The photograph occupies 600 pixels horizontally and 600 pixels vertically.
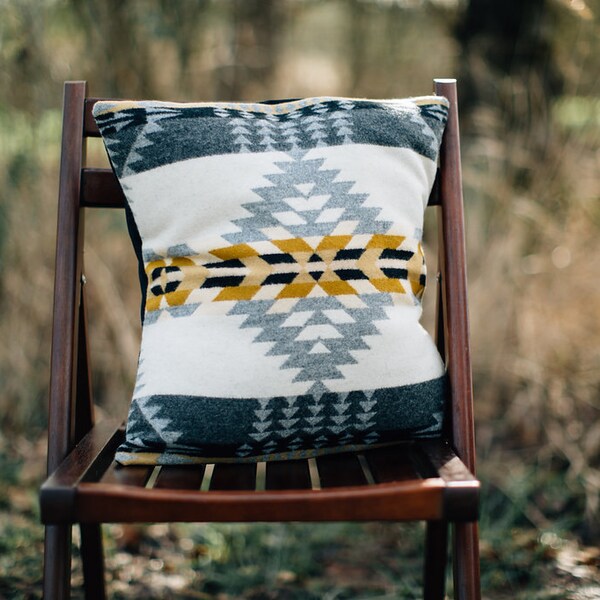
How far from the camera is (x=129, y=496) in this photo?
86 cm

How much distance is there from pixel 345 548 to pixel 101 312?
1019 mm

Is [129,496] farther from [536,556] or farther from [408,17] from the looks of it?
[408,17]

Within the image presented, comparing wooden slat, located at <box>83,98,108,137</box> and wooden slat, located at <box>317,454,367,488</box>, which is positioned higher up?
wooden slat, located at <box>83,98,108,137</box>

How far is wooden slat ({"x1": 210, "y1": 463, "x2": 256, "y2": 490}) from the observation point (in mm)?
979

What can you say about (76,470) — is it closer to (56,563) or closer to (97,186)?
(56,563)

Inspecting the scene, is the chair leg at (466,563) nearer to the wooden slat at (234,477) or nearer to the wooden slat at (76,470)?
the wooden slat at (234,477)

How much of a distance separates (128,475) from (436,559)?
23.7 inches

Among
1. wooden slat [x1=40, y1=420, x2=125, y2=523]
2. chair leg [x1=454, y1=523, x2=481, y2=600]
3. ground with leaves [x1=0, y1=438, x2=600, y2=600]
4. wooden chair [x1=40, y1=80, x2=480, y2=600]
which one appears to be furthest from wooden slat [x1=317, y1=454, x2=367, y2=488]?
ground with leaves [x1=0, y1=438, x2=600, y2=600]

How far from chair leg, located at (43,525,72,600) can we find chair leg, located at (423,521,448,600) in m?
0.63

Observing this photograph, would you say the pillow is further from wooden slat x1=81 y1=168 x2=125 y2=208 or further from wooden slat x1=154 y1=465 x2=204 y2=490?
wooden slat x1=81 y1=168 x2=125 y2=208

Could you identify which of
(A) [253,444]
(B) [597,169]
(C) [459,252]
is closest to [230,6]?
(B) [597,169]

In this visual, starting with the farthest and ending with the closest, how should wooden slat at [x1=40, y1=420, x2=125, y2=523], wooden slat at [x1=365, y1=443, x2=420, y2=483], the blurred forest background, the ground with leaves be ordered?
the blurred forest background
the ground with leaves
wooden slat at [x1=365, y1=443, x2=420, y2=483]
wooden slat at [x1=40, y1=420, x2=125, y2=523]

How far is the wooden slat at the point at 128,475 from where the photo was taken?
947 mm

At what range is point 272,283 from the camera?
3.33 ft
